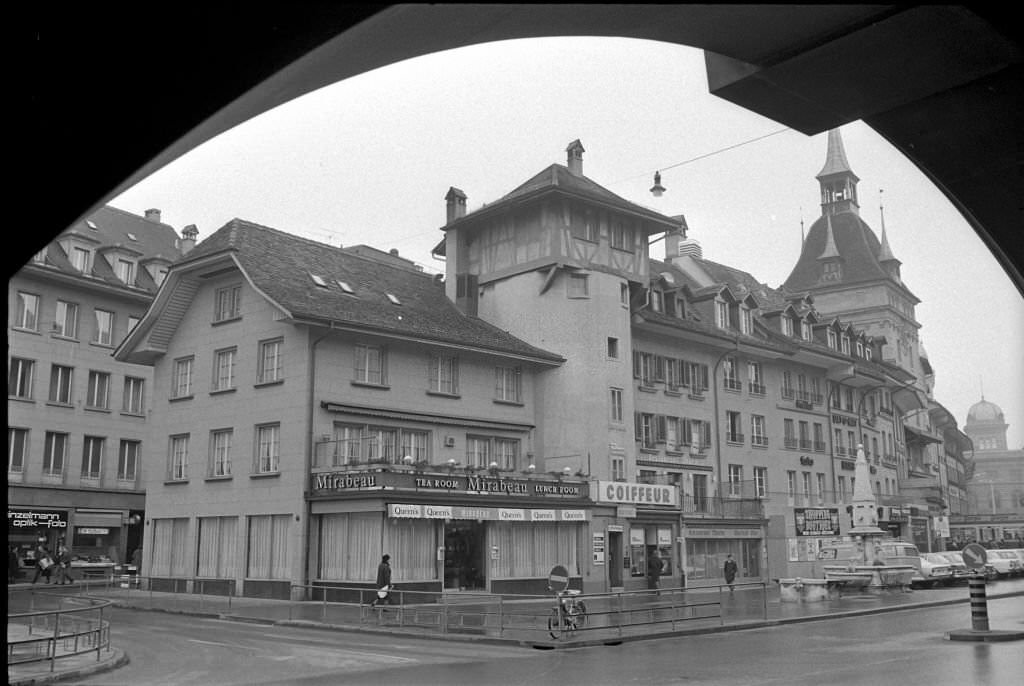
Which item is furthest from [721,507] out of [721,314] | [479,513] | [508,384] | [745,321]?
[479,513]

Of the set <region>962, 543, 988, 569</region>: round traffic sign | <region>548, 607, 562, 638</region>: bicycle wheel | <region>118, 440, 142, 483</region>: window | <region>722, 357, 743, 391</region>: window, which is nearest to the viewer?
<region>548, 607, 562, 638</region>: bicycle wheel

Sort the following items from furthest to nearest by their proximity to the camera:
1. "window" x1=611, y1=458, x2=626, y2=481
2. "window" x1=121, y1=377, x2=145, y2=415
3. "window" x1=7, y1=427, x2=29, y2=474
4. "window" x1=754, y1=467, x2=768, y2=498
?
"window" x1=121, y1=377, x2=145, y2=415 < "window" x1=754, y1=467, x2=768, y2=498 < "window" x1=7, y1=427, x2=29, y2=474 < "window" x1=611, y1=458, x2=626, y2=481

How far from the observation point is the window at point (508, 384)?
3925 cm

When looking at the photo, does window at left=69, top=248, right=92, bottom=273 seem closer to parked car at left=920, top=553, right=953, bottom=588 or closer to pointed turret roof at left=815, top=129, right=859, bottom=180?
parked car at left=920, top=553, right=953, bottom=588

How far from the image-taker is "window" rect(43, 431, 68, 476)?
47.5 metres

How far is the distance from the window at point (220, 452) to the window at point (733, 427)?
2356 centimetres

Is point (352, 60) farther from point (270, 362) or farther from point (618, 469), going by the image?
point (618, 469)

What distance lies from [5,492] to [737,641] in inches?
689

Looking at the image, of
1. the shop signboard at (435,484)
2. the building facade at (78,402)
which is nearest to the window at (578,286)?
the shop signboard at (435,484)

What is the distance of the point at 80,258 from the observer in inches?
1977

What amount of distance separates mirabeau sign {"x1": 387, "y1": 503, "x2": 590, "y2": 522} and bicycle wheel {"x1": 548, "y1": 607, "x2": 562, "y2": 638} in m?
10.8

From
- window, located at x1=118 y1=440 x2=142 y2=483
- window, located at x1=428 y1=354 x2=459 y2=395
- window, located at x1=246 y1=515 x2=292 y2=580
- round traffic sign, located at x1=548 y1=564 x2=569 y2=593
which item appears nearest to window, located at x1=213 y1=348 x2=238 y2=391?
window, located at x1=246 y1=515 x2=292 y2=580

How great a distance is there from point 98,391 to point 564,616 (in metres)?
37.0

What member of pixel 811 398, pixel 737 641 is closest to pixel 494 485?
pixel 737 641
